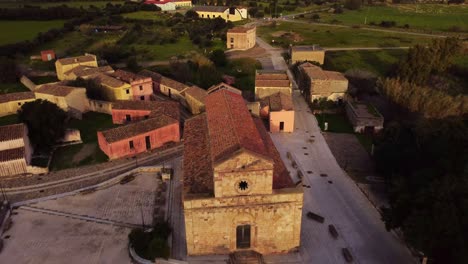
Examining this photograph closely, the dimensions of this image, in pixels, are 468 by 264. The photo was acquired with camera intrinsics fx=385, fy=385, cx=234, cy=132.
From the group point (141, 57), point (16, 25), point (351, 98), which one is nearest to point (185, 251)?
point (351, 98)

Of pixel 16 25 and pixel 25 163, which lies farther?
pixel 16 25

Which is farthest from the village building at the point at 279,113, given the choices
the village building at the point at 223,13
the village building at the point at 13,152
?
the village building at the point at 223,13

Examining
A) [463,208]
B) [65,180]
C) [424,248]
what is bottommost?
[65,180]

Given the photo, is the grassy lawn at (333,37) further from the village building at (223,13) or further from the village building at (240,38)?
the village building at (223,13)

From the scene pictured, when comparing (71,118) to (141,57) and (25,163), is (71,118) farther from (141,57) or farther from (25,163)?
(141,57)

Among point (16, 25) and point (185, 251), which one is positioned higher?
point (16, 25)

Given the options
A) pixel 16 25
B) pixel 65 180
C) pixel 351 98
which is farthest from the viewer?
pixel 16 25

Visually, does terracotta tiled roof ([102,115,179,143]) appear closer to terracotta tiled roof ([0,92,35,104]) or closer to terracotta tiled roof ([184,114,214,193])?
terracotta tiled roof ([184,114,214,193])
